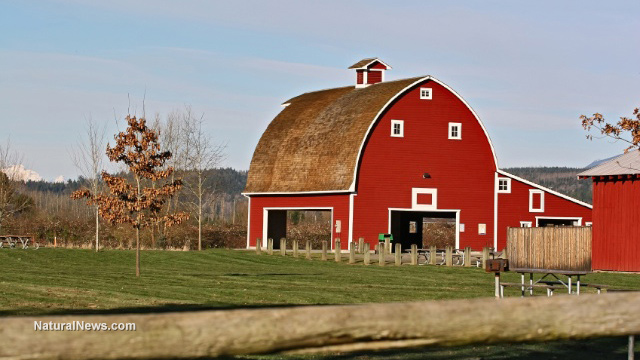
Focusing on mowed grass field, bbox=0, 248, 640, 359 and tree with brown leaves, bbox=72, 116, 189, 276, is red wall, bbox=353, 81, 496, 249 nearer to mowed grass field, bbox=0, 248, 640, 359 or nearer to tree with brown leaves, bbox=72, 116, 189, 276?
mowed grass field, bbox=0, 248, 640, 359

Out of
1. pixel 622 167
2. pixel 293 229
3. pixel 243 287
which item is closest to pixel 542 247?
pixel 243 287

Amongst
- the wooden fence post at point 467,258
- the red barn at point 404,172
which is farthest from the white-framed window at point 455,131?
the wooden fence post at point 467,258

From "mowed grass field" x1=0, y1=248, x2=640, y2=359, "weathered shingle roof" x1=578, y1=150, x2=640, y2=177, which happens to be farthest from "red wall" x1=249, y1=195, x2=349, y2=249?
"weathered shingle roof" x1=578, y1=150, x2=640, y2=177

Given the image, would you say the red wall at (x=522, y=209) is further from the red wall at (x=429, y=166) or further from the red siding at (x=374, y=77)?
the red siding at (x=374, y=77)

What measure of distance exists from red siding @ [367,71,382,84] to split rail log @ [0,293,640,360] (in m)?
51.2

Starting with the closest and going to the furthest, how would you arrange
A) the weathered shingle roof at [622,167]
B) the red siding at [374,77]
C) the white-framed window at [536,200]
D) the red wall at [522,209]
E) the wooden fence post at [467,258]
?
1. the weathered shingle roof at [622,167]
2. the wooden fence post at [467,258]
3. the red wall at [522,209]
4. the white-framed window at [536,200]
5. the red siding at [374,77]

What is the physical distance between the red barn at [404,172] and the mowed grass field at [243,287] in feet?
34.8

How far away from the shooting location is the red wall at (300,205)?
48.3 meters

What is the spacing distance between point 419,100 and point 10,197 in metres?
Result: 28.5

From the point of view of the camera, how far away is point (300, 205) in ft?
169

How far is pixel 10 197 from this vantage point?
62219 mm

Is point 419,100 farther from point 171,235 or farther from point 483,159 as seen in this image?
point 171,235

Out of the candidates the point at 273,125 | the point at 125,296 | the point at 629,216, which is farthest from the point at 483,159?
the point at 125,296

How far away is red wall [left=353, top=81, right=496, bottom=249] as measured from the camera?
1914 inches
